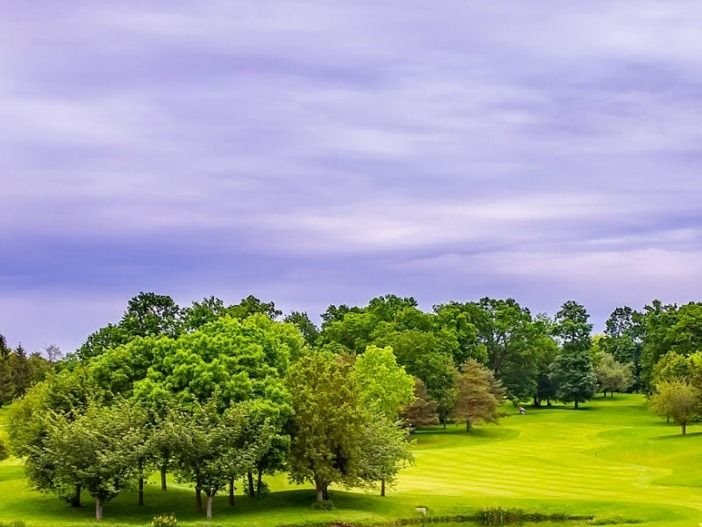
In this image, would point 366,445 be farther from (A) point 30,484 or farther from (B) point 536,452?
(B) point 536,452

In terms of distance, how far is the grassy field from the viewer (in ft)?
176

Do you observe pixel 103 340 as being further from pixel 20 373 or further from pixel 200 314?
pixel 20 373

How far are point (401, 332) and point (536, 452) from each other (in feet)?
106

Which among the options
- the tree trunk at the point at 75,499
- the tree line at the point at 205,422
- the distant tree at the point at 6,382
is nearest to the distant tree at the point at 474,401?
the tree line at the point at 205,422

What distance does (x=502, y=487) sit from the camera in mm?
66875

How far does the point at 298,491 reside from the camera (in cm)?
6225

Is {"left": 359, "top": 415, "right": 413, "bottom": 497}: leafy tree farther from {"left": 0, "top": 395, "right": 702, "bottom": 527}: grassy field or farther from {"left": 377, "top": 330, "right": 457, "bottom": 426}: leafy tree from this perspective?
{"left": 377, "top": 330, "right": 457, "bottom": 426}: leafy tree

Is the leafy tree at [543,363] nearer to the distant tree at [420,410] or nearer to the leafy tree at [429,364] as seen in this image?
the leafy tree at [429,364]

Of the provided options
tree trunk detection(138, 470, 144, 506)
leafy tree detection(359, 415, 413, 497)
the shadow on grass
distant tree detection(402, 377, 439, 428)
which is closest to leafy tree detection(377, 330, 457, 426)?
distant tree detection(402, 377, 439, 428)

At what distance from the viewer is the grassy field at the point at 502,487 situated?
5353cm

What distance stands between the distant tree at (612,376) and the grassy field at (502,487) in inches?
1979

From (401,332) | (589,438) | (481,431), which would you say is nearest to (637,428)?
(589,438)

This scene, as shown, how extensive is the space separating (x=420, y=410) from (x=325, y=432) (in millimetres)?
53703

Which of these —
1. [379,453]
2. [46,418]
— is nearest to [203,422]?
[46,418]
